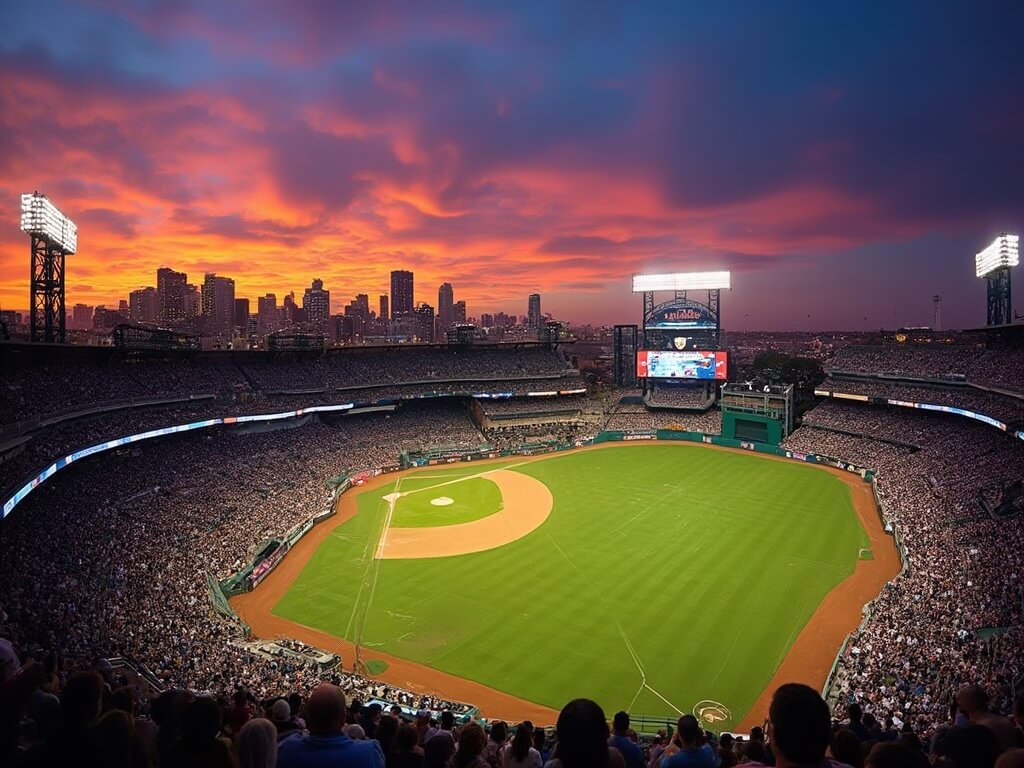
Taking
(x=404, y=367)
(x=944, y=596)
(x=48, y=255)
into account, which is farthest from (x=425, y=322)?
(x=944, y=596)

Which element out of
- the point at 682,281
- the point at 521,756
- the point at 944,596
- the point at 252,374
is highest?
the point at 682,281

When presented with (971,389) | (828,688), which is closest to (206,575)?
(828,688)

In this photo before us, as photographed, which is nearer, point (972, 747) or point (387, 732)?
point (972, 747)

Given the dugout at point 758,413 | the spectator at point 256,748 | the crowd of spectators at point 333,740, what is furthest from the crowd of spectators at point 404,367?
the spectator at point 256,748

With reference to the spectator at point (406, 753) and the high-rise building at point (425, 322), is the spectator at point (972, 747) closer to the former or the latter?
the spectator at point (406, 753)

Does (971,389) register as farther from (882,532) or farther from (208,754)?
(208,754)

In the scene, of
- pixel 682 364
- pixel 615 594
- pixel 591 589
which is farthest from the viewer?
pixel 682 364

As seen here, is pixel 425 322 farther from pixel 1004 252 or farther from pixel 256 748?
pixel 256 748

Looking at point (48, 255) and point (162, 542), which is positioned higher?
point (48, 255)
